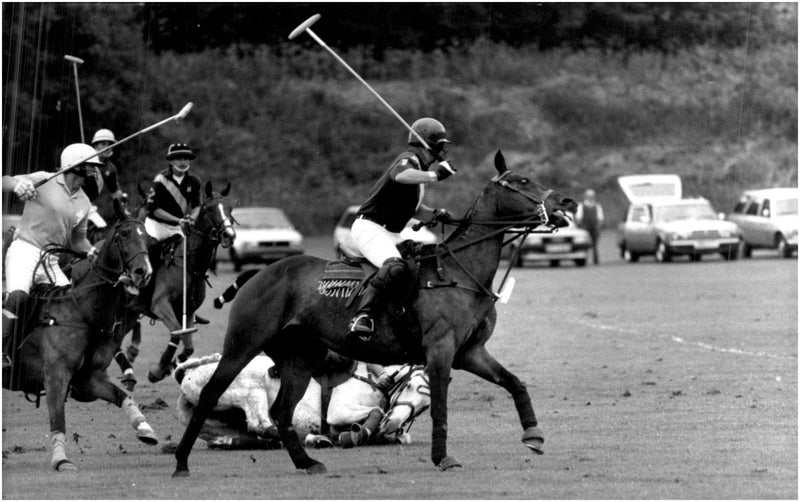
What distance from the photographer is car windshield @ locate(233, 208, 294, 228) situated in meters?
48.6

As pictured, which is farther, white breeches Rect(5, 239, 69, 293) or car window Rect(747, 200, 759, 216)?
car window Rect(747, 200, 759, 216)

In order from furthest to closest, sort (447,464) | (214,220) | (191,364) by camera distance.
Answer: (214,220) < (191,364) < (447,464)

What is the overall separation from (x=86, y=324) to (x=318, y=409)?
71.8 inches

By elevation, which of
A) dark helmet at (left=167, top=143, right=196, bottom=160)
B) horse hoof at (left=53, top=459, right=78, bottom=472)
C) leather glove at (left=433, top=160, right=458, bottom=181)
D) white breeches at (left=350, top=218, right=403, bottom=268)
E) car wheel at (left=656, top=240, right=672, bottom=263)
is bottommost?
car wheel at (left=656, top=240, right=672, bottom=263)

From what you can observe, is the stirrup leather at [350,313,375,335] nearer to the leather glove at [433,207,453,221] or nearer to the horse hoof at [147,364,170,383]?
the leather glove at [433,207,453,221]

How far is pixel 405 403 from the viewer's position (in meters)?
13.1

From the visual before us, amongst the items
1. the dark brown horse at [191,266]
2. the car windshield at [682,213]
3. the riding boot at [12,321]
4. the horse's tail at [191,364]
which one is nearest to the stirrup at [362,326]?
the horse's tail at [191,364]

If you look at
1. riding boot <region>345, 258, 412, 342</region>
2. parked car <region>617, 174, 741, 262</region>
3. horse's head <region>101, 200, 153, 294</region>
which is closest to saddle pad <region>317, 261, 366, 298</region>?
riding boot <region>345, 258, 412, 342</region>

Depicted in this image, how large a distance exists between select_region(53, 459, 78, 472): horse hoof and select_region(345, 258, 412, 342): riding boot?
6.82 ft

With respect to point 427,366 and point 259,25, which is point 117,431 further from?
point 259,25

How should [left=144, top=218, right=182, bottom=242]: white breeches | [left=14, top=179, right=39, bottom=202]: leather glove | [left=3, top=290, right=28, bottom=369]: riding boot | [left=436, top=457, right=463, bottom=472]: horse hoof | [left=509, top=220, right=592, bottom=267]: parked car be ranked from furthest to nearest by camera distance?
[left=509, top=220, right=592, bottom=267]: parked car
[left=144, top=218, right=182, bottom=242]: white breeches
[left=3, top=290, right=28, bottom=369]: riding boot
[left=14, top=179, right=39, bottom=202]: leather glove
[left=436, top=457, right=463, bottom=472]: horse hoof

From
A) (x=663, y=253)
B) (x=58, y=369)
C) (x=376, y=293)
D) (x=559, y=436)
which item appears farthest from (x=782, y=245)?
(x=58, y=369)

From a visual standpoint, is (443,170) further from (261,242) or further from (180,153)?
(261,242)

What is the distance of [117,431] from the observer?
1461cm
